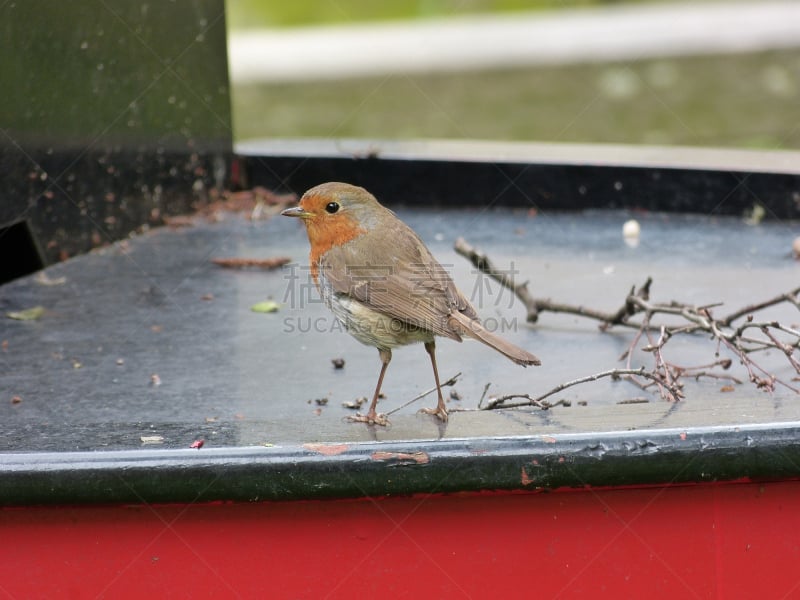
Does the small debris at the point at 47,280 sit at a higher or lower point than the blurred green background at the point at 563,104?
lower

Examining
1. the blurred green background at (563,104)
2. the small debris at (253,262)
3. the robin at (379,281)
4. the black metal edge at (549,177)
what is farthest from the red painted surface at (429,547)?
the blurred green background at (563,104)

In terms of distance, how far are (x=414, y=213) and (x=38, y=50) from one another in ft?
6.74

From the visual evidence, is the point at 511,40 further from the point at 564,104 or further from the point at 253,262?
the point at 253,262

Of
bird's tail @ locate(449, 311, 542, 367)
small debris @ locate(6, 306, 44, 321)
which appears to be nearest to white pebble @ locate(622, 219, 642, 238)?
bird's tail @ locate(449, 311, 542, 367)

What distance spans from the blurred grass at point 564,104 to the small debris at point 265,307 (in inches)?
335

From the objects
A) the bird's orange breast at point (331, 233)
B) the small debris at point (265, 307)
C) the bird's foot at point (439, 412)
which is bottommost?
the bird's foot at point (439, 412)

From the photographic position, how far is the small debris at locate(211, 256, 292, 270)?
16.6 ft

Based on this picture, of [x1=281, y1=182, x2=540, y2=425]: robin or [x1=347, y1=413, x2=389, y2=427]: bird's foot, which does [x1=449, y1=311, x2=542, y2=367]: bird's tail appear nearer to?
[x1=281, y1=182, x2=540, y2=425]: robin

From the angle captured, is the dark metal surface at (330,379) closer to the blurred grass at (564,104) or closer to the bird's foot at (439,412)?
the bird's foot at (439,412)

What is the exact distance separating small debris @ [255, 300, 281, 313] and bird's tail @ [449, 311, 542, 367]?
1223 millimetres

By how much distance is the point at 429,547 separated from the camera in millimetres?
2711

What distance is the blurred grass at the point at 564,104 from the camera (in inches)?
540

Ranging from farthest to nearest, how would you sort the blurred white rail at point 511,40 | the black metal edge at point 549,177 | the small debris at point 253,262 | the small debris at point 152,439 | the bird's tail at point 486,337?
the blurred white rail at point 511,40
the black metal edge at point 549,177
the small debris at point 253,262
the bird's tail at point 486,337
the small debris at point 152,439

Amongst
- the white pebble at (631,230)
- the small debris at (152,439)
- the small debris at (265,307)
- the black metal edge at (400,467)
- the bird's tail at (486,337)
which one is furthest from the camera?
the white pebble at (631,230)
